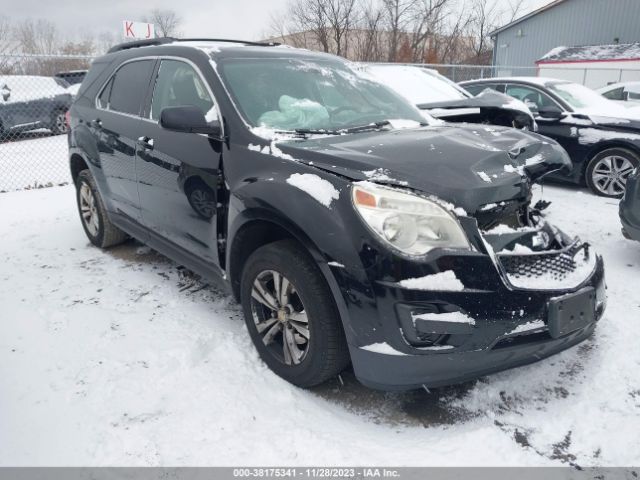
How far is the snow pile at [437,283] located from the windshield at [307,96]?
122 cm

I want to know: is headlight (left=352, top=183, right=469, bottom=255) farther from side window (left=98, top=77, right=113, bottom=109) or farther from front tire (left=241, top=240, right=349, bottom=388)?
side window (left=98, top=77, right=113, bottom=109)

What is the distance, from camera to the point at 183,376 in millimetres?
2697

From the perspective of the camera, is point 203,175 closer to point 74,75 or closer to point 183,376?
point 183,376

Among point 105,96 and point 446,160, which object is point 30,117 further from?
point 446,160

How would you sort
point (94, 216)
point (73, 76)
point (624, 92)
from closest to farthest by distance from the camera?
point (94, 216) < point (624, 92) < point (73, 76)

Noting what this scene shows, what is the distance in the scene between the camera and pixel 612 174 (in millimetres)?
6184

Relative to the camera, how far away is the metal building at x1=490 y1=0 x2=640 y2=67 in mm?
25656

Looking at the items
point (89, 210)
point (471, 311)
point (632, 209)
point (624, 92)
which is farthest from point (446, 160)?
point (624, 92)

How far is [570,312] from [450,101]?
4.21 metres

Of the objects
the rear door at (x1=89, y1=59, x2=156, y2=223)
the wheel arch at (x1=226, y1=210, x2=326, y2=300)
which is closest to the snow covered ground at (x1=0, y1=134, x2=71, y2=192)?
the rear door at (x1=89, y1=59, x2=156, y2=223)

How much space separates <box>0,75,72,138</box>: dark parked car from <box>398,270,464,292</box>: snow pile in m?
12.0

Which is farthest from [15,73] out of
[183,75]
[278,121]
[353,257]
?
[353,257]

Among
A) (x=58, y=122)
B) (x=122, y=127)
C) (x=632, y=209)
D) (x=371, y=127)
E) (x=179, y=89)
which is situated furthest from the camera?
(x=58, y=122)

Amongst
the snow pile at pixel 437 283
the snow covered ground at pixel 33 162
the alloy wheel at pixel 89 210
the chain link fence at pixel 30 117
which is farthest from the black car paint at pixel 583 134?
the chain link fence at pixel 30 117
